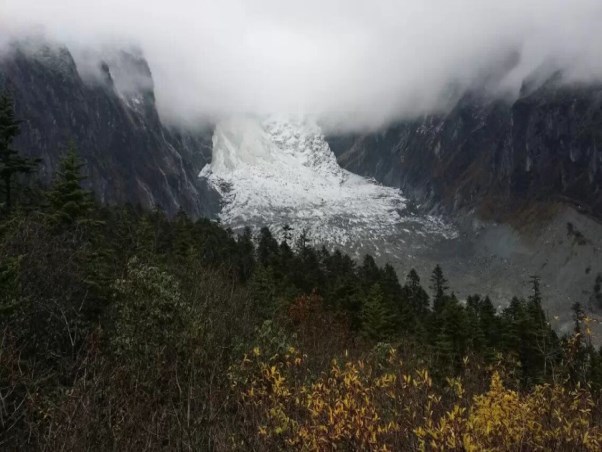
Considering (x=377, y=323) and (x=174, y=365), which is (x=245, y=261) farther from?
(x=174, y=365)

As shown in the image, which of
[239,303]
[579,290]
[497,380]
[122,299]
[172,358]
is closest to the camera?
[497,380]

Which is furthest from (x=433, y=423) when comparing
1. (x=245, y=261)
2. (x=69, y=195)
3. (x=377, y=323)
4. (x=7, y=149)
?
(x=245, y=261)


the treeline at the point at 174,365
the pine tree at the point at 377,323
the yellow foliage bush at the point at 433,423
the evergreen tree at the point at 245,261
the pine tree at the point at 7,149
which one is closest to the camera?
the yellow foliage bush at the point at 433,423

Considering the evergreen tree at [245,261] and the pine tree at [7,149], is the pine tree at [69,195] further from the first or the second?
the evergreen tree at [245,261]

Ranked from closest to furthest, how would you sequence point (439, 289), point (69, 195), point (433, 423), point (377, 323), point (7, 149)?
point (433, 423), point (69, 195), point (7, 149), point (377, 323), point (439, 289)

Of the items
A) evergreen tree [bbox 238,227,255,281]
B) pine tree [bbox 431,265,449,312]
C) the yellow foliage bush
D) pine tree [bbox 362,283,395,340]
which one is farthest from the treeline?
pine tree [bbox 431,265,449,312]

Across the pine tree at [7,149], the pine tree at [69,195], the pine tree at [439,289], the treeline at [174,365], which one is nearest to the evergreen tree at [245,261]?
the treeline at [174,365]

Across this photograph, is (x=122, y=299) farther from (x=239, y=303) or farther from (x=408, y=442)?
(x=408, y=442)

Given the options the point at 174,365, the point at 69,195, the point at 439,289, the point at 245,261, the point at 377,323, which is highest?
the point at 69,195

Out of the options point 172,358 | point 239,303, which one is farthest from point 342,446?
point 239,303

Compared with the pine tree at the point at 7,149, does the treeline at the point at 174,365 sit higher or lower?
lower

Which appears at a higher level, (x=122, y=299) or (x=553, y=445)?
(x=553, y=445)
